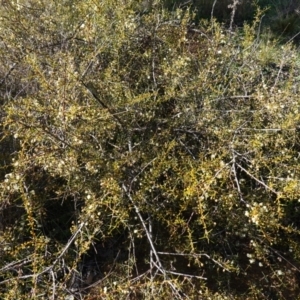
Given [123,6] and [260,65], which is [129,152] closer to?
[123,6]

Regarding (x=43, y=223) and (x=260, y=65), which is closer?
(x=43, y=223)

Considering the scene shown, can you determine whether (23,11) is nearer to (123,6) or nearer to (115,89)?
(123,6)

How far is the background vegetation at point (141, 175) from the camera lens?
6.70ft

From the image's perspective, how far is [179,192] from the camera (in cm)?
219

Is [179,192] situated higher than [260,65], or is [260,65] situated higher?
[260,65]

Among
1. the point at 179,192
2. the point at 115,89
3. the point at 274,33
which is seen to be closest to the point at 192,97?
the point at 115,89

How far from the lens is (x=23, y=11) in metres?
3.03

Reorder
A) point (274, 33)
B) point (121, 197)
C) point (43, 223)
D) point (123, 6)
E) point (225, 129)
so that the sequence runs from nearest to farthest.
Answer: point (121, 197)
point (225, 129)
point (43, 223)
point (123, 6)
point (274, 33)

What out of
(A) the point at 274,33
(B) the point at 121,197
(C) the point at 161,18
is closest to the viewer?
(B) the point at 121,197

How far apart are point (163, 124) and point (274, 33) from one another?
7.12ft

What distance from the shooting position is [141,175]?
7.41 ft

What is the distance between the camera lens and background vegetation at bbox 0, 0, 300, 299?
6.70 feet

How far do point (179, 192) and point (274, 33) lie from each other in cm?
252

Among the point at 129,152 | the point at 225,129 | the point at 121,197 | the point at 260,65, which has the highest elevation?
the point at 260,65
